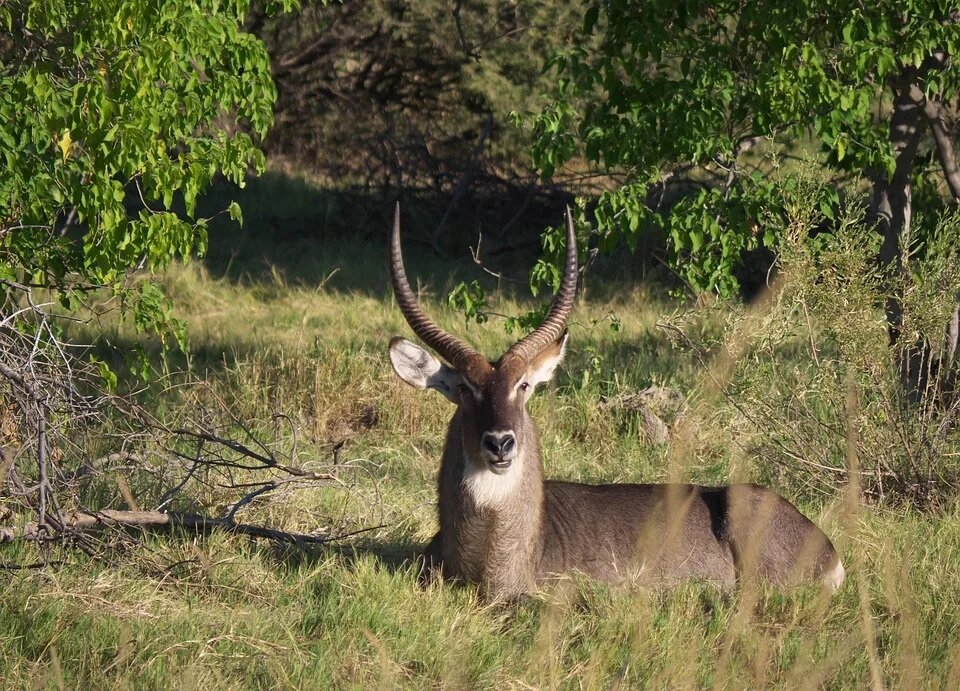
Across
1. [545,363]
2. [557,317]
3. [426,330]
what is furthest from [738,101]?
[426,330]

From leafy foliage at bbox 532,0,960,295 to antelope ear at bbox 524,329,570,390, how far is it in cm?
127

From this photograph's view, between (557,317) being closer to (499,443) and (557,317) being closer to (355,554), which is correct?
(499,443)

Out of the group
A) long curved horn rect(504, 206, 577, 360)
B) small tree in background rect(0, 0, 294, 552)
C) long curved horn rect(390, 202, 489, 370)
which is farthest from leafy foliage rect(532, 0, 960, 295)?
small tree in background rect(0, 0, 294, 552)

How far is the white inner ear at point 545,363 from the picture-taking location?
4.96m

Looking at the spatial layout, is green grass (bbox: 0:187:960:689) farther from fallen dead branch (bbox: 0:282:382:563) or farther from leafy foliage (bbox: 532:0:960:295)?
leafy foliage (bbox: 532:0:960:295)

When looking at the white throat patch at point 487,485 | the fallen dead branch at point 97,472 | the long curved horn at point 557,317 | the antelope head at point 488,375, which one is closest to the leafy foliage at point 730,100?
the long curved horn at point 557,317

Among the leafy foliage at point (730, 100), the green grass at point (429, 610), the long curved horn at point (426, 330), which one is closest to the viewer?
the green grass at point (429, 610)

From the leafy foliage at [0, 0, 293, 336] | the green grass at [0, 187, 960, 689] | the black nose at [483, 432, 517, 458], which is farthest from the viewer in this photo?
the leafy foliage at [0, 0, 293, 336]

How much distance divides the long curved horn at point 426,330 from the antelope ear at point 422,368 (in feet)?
0.20

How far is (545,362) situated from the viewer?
5.04 meters

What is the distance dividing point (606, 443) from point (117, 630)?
3619mm

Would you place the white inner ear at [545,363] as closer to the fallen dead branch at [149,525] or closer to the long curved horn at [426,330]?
the long curved horn at [426,330]

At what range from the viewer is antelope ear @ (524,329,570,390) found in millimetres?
4965

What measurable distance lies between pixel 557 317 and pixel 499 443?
0.78 metres
